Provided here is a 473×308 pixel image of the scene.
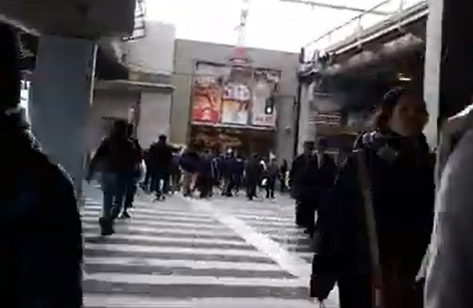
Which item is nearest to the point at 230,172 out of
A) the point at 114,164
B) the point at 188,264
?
the point at 114,164

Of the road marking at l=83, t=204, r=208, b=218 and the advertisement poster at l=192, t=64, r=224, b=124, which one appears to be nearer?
the road marking at l=83, t=204, r=208, b=218

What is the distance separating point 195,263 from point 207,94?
28.1 m

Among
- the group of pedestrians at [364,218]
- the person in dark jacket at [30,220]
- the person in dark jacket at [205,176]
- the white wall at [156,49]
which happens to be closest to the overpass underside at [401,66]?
the group of pedestrians at [364,218]

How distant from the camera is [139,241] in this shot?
11.5 m

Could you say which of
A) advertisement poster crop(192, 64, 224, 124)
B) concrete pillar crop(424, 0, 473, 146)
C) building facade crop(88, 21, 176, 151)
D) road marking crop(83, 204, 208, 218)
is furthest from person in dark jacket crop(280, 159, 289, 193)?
concrete pillar crop(424, 0, 473, 146)

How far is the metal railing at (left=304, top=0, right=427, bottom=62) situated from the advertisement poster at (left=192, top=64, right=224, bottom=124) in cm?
598

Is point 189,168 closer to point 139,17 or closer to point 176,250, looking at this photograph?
point 139,17

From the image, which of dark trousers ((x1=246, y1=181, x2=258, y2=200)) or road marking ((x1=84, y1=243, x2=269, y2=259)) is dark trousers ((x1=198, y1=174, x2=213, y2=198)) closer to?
dark trousers ((x1=246, y1=181, x2=258, y2=200))

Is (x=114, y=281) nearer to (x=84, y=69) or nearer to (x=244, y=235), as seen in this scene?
(x=244, y=235)

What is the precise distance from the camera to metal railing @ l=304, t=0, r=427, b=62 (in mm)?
20203

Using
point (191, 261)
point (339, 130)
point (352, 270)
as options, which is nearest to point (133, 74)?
point (339, 130)

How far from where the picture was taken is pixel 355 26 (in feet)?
82.9

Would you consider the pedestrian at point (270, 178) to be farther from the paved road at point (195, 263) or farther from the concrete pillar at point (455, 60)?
the concrete pillar at point (455, 60)

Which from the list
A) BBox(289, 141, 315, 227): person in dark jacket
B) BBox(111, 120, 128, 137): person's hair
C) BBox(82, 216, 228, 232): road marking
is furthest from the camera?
BBox(82, 216, 228, 232): road marking
